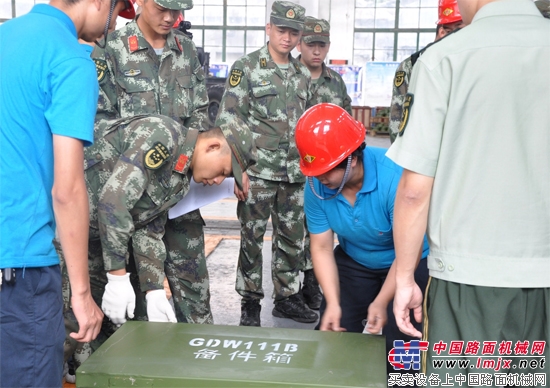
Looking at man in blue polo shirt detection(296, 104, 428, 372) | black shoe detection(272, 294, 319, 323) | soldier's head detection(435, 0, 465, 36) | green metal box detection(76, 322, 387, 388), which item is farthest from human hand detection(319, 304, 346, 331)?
soldier's head detection(435, 0, 465, 36)

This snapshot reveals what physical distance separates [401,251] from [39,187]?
102 centimetres

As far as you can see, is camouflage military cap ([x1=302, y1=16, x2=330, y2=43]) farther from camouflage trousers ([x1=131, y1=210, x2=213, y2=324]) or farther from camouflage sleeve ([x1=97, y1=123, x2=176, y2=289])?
camouflage sleeve ([x1=97, y1=123, x2=176, y2=289])

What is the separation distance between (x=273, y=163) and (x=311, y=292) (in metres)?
0.98

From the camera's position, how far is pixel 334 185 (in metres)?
2.50

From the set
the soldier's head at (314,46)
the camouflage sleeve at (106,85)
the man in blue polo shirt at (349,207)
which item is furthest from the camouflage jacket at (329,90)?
the man in blue polo shirt at (349,207)

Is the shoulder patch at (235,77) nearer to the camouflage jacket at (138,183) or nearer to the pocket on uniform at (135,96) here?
the pocket on uniform at (135,96)

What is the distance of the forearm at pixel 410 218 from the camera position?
1718 mm

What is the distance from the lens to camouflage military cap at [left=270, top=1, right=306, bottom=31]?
4.20 meters

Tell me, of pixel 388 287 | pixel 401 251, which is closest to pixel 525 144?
pixel 401 251

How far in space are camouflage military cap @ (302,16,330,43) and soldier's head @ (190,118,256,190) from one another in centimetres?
271

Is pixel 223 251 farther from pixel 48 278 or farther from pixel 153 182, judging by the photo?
pixel 48 278

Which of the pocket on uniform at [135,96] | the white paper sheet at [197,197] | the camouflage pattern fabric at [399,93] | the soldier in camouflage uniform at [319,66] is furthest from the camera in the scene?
the soldier in camouflage uniform at [319,66]

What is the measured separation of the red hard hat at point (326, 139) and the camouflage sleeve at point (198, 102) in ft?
4.26

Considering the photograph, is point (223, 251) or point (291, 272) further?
point (223, 251)
